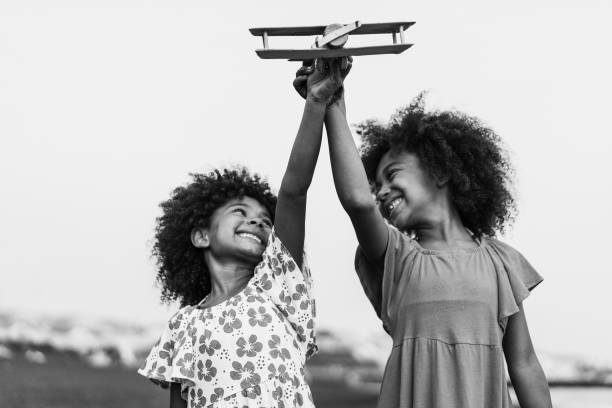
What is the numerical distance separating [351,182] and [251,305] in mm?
428

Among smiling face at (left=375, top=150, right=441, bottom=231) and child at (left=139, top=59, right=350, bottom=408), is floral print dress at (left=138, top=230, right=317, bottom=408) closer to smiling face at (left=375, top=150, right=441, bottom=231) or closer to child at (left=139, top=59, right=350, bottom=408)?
child at (left=139, top=59, right=350, bottom=408)

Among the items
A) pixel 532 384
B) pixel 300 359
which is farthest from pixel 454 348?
pixel 300 359

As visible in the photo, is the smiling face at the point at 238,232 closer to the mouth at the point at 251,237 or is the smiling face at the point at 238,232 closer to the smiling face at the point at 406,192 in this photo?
the mouth at the point at 251,237

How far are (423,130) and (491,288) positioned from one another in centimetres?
44

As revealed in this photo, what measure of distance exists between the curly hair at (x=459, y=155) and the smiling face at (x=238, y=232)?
0.33 m

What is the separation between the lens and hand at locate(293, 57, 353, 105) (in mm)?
2178


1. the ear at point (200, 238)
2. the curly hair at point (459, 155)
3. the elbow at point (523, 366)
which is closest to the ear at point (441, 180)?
the curly hair at point (459, 155)

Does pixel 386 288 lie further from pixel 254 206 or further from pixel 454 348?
pixel 254 206

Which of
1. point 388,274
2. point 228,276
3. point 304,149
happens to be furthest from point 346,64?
point 228,276

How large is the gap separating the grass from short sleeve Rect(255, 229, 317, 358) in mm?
896

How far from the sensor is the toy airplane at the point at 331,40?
2029 mm

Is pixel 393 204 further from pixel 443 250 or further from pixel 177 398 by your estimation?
pixel 177 398

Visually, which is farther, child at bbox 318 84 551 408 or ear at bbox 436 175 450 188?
ear at bbox 436 175 450 188

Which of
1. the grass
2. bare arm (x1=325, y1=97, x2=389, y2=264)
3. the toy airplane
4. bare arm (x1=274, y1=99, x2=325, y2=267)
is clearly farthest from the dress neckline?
the grass
